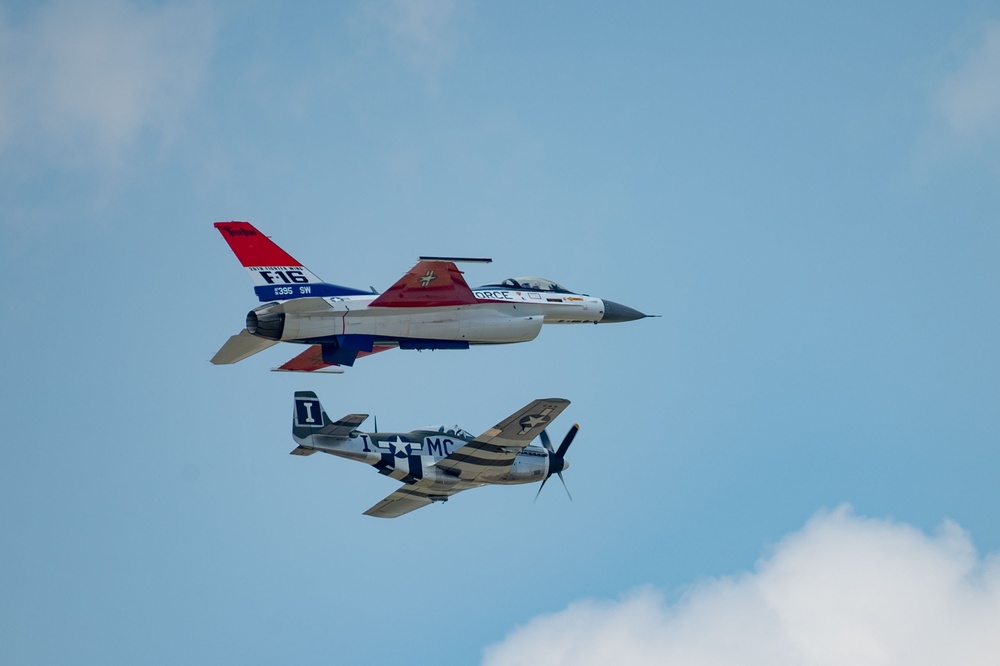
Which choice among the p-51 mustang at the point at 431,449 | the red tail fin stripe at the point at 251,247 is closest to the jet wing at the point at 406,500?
the p-51 mustang at the point at 431,449

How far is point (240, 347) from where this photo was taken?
206 feet

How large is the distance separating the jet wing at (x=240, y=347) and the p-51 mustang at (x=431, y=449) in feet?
16.5

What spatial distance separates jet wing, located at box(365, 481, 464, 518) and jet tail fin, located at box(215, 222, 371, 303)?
10321 millimetres

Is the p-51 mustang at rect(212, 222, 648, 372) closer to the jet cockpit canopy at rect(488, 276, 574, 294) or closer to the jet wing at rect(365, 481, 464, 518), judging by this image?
the jet cockpit canopy at rect(488, 276, 574, 294)

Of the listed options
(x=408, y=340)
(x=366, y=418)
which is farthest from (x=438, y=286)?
(x=366, y=418)

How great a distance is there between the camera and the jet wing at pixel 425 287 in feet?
201

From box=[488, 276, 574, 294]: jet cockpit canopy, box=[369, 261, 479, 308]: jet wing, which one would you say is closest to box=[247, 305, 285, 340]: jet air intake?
box=[369, 261, 479, 308]: jet wing

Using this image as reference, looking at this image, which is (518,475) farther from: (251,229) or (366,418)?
(251,229)

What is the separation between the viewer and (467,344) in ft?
210

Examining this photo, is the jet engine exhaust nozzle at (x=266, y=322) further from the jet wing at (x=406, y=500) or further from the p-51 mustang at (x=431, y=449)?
the jet wing at (x=406, y=500)

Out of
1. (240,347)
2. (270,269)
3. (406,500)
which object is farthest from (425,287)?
(406,500)

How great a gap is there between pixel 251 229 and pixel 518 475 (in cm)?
1515

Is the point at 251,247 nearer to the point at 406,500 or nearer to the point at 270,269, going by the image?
the point at 270,269

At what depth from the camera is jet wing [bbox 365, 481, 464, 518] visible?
68.6m
